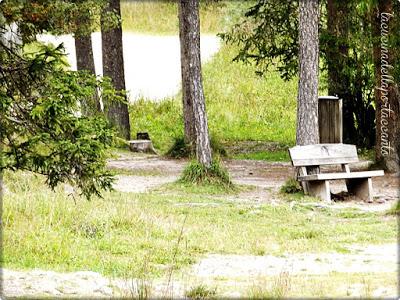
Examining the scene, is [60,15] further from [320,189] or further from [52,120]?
[52,120]

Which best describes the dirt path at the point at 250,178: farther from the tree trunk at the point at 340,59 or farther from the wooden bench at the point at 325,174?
the tree trunk at the point at 340,59

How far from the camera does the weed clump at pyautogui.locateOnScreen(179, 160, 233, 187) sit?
17.2 meters

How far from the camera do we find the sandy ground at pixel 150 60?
111ft

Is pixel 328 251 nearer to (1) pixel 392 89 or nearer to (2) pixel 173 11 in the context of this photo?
(1) pixel 392 89

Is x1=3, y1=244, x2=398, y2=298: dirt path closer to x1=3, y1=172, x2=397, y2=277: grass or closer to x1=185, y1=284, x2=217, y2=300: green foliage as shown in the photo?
x1=185, y1=284, x2=217, y2=300: green foliage

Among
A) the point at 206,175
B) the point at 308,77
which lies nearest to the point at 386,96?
the point at 308,77

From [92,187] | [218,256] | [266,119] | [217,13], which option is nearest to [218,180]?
[218,256]

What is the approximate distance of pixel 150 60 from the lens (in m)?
38.2

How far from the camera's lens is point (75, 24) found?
1930 centimetres

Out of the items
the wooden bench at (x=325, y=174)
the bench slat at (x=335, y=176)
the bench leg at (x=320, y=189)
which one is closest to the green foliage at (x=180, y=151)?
the wooden bench at (x=325, y=174)

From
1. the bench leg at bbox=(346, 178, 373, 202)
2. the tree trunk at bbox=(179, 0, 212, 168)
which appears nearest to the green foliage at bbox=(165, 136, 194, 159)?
the tree trunk at bbox=(179, 0, 212, 168)

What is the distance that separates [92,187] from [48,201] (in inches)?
141

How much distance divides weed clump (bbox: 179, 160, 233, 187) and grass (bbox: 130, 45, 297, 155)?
26.4 ft

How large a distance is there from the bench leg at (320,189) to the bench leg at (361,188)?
26.2 inches
